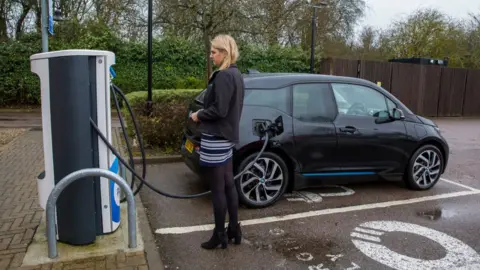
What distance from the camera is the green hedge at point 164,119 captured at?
6965 millimetres

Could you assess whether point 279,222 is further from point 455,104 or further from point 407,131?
point 455,104

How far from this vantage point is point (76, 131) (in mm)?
3188

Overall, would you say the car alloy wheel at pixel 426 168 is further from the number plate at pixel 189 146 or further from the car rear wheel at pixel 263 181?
the number plate at pixel 189 146

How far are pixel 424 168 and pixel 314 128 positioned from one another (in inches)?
74.1

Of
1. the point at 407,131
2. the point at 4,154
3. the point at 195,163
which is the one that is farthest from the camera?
the point at 4,154

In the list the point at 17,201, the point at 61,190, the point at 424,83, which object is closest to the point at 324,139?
the point at 61,190

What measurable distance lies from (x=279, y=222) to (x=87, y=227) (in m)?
1.93

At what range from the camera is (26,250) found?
328 cm

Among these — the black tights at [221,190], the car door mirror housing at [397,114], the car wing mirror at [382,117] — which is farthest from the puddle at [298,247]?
the car door mirror housing at [397,114]

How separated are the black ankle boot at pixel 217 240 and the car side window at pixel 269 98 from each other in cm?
167

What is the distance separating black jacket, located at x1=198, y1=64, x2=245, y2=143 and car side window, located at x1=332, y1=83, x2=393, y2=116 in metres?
Answer: 2.15

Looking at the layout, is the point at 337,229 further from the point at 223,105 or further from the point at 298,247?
the point at 223,105

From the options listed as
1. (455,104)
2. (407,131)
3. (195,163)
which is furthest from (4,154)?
(455,104)

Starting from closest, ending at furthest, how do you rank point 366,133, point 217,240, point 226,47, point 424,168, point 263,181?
point 226,47 → point 217,240 → point 263,181 → point 366,133 → point 424,168
